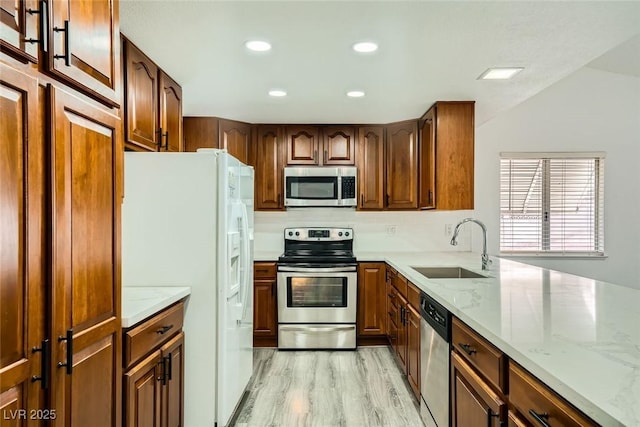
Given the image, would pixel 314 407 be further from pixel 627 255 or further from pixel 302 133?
pixel 627 255

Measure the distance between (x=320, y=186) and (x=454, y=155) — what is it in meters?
1.38

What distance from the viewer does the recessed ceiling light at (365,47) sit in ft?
7.23

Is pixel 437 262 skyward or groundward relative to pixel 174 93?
groundward

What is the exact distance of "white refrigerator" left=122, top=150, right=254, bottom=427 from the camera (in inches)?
86.0

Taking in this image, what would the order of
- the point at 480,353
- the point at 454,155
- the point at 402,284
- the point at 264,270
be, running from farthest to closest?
the point at 264,270 → the point at 454,155 → the point at 402,284 → the point at 480,353

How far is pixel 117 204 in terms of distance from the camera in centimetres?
135

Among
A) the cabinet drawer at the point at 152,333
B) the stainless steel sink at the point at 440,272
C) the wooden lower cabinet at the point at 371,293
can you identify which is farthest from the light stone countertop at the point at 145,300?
the wooden lower cabinet at the point at 371,293

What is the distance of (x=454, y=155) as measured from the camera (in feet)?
11.1

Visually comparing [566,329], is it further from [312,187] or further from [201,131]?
[201,131]

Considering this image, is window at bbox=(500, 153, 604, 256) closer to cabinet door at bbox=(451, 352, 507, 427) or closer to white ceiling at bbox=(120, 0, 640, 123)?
white ceiling at bbox=(120, 0, 640, 123)

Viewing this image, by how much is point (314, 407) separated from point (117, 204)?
2.00 m

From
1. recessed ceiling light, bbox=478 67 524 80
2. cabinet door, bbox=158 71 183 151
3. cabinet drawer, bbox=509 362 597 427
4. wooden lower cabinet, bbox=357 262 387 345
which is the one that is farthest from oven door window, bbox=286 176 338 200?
cabinet drawer, bbox=509 362 597 427

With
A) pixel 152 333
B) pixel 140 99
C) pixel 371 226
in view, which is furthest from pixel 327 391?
pixel 140 99

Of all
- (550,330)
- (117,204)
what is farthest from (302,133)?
(550,330)
